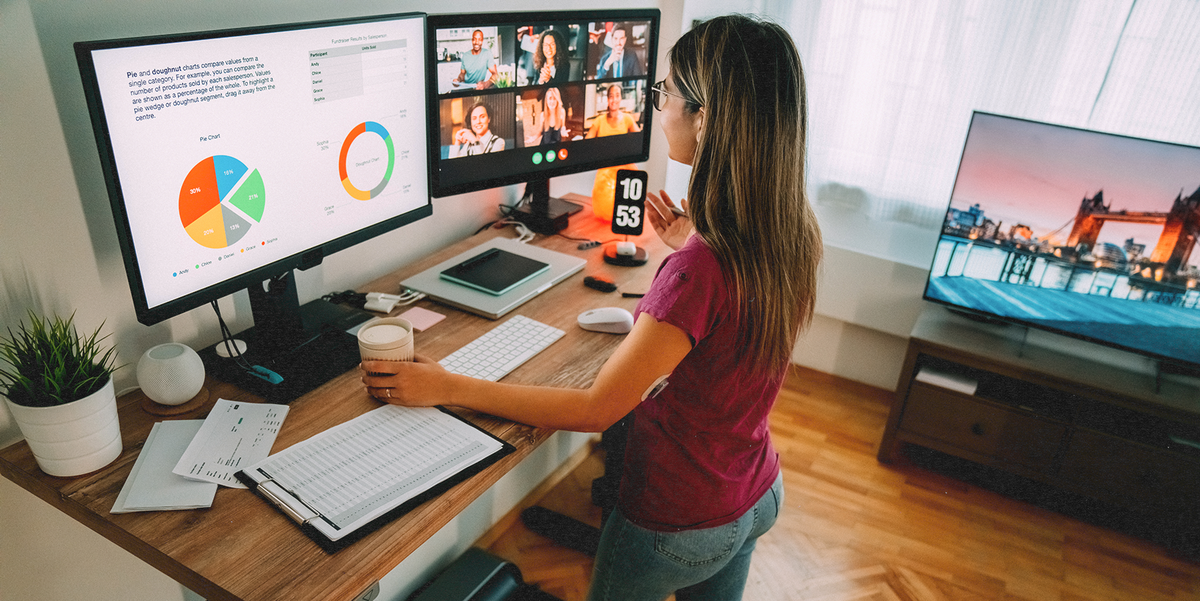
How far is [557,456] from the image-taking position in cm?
237

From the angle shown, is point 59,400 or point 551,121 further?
point 551,121

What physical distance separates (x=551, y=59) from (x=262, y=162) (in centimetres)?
77

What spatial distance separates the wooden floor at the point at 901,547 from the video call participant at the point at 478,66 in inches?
50.9

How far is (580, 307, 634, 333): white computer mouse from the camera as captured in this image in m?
1.42

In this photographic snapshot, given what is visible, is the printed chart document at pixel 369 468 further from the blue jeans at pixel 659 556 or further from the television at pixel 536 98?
the television at pixel 536 98

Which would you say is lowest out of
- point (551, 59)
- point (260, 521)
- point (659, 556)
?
point (659, 556)

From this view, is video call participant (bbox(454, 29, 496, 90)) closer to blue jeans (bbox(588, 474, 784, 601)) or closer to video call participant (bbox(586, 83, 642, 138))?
video call participant (bbox(586, 83, 642, 138))

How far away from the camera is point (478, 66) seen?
60.5 inches

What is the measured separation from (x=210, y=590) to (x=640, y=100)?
59.2 inches

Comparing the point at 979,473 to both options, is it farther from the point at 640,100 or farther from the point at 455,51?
the point at 455,51

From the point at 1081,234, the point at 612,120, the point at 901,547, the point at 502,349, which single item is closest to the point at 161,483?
the point at 502,349

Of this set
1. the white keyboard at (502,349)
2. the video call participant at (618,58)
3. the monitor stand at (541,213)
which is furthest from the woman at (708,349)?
the monitor stand at (541,213)

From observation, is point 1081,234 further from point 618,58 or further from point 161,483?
point 161,483

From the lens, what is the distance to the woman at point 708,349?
3.25 feet
